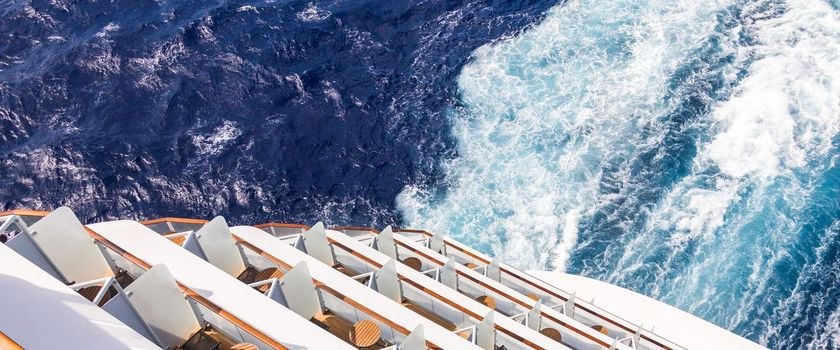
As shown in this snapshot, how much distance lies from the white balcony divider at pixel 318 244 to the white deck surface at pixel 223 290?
767 cm

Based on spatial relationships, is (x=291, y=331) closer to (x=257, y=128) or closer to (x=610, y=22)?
(x=257, y=128)

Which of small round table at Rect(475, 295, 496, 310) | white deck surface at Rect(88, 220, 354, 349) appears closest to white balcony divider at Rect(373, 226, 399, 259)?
small round table at Rect(475, 295, 496, 310)

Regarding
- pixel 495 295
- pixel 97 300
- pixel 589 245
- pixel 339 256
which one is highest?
pixel 97 300

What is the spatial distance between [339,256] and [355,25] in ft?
140

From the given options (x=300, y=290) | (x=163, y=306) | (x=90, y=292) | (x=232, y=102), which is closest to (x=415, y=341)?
(x=300, y=290)

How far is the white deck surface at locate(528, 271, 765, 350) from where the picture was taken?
33.4 metres

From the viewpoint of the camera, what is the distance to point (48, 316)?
49.7ft

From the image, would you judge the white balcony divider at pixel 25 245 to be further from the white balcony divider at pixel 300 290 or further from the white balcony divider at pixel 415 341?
the white balcony divider at pixel 415 341

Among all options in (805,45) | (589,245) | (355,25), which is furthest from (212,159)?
(805,45)

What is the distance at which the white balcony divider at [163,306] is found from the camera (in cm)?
1941

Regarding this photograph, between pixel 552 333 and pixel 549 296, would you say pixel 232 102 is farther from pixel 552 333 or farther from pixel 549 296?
pixel 552 333

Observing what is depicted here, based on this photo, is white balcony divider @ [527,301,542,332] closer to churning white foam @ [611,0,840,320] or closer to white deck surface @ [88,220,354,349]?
white deck surface @ [88,220,354,349]

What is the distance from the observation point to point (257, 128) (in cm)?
5641

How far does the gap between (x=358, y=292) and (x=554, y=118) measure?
1420 inches
